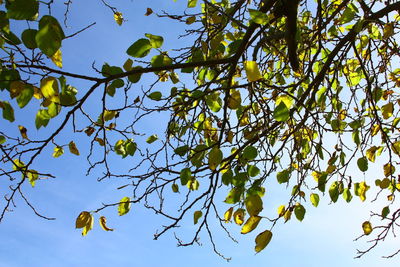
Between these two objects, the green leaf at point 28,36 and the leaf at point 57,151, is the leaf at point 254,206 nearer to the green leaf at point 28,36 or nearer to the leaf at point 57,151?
the green leaf at point 28,36

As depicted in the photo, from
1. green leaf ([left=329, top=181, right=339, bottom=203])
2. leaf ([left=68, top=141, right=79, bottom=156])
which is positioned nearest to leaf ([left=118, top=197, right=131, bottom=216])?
leaf ([left=68, top=141, right=79, bottom=156])

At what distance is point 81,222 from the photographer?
2148 mm

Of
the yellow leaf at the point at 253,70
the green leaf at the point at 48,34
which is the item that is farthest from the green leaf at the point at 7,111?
the yellow leaf at the point at 253,70

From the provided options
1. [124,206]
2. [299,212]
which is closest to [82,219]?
[124,206]

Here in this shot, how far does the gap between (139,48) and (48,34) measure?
60 centimetres

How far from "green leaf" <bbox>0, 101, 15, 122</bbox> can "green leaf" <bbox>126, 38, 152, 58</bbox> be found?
24.2 inches

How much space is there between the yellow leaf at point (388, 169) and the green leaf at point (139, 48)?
2.16m

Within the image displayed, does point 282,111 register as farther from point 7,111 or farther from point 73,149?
point 73,149

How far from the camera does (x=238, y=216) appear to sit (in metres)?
2.30

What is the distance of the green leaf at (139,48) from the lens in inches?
67.3

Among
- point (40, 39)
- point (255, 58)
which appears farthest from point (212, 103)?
point (40, 39)

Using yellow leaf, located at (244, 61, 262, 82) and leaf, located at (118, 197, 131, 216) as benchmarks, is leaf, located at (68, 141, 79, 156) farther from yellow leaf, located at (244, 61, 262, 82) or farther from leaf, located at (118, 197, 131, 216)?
yellow leaf, located at (244, 61, 262, 82)

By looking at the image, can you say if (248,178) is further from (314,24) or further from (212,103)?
(314,24)

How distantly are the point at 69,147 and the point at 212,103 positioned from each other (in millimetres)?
1023
